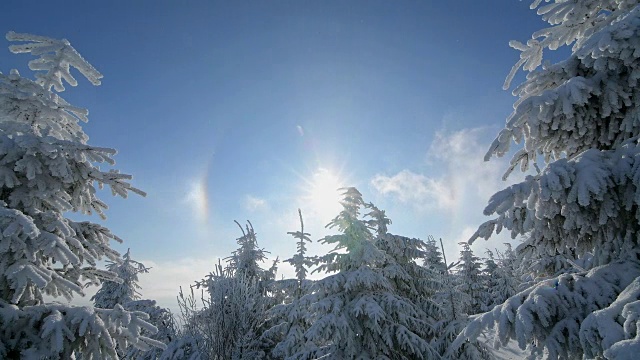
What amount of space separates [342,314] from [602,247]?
764 centimetres

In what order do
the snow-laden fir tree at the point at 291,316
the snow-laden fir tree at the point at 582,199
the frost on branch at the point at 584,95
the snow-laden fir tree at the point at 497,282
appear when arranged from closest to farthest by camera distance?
the snow-laden fir tree at the point at 582,199 → the frost on branch at the point at 584,95 → the snow-laden fir tree at the point at 291,316 → the snow-laden fir tree at the point at 497,282

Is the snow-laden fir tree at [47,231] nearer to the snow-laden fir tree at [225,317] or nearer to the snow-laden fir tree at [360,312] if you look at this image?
the snow-laden fir tree at [225,317]

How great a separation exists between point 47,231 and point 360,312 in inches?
320

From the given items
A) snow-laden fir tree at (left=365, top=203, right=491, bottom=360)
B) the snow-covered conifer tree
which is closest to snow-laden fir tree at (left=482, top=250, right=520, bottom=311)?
the snow-covered conifer tree

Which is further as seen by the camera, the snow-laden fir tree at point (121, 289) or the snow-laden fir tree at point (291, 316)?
the snow-laden fir tree at point (121, 289)

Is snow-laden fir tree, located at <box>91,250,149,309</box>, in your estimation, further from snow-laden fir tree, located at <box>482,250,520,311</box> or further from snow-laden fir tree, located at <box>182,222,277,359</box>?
snow-laden fir tree, located at <box>482,250,520,311</box>

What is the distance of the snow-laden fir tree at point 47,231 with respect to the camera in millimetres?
4605

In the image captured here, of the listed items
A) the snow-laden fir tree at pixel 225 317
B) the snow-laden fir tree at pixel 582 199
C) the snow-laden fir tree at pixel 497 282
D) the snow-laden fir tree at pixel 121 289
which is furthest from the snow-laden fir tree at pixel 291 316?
the snow-laden fir tree at pixel 497 282

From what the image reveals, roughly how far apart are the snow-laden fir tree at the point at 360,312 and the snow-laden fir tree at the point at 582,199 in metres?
6.44

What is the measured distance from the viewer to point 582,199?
343cm

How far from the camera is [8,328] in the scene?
15.2 ft

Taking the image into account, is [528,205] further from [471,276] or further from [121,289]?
[471,276]

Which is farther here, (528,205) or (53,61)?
(53,61)

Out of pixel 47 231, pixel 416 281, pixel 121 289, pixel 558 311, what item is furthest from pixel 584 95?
pixel 121 289
